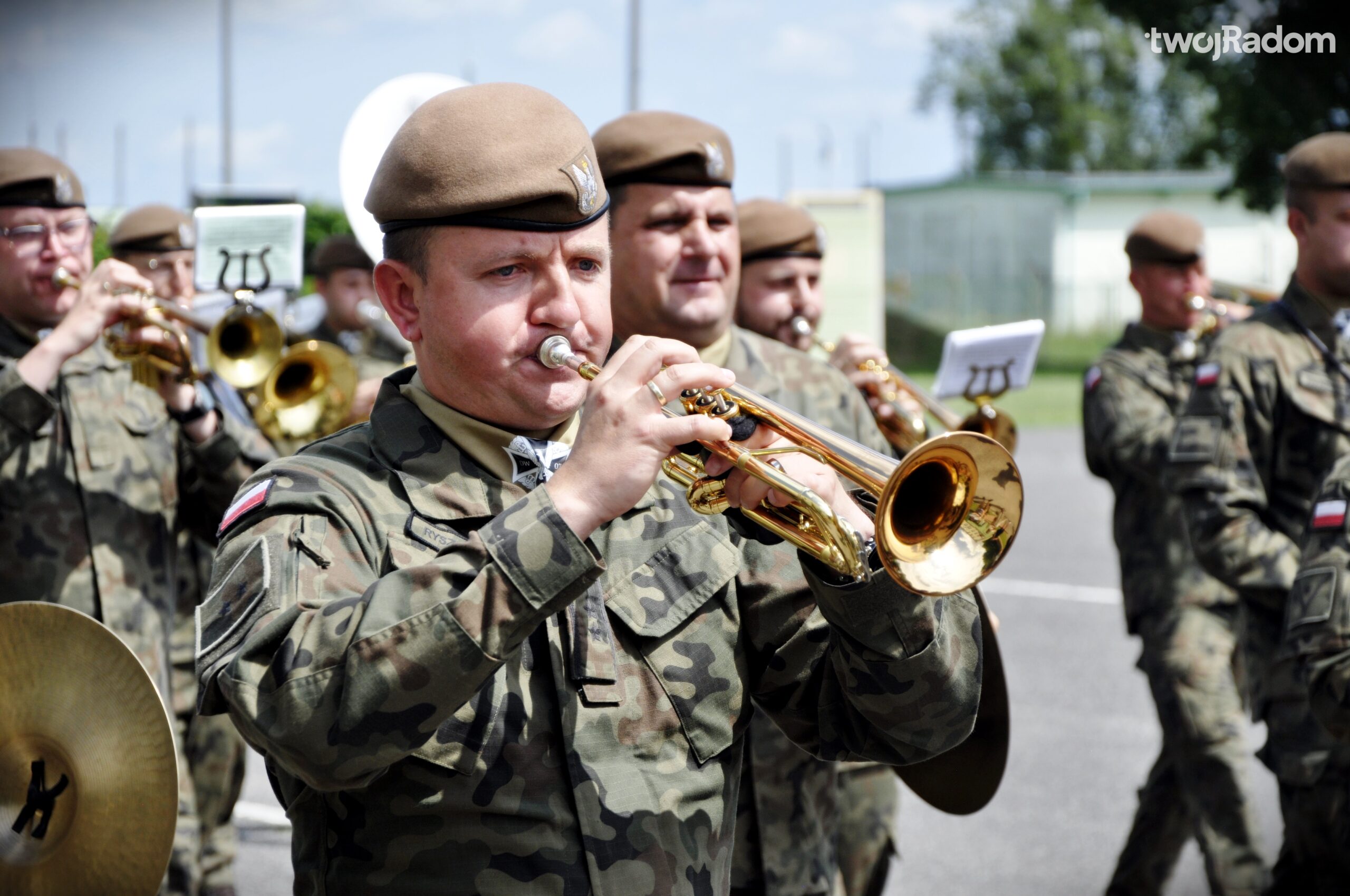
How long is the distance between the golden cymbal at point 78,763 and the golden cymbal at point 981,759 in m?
→ 1.26

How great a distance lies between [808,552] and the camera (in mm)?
2150

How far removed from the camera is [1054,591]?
11039mm

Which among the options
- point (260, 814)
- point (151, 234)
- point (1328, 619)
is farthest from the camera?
point (260, 814)

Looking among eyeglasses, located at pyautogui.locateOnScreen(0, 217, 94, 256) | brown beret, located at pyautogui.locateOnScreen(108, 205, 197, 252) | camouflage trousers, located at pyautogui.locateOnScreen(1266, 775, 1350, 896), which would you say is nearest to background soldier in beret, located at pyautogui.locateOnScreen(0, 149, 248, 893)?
eyeglasses, located at pyautogui.locateOnScreen(0, 217, 94, 256)

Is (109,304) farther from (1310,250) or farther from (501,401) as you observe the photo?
(1310,250)

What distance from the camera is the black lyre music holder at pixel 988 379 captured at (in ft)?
17.2

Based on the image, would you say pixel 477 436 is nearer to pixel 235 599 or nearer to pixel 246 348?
pixel 235 599

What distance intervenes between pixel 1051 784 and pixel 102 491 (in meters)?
4.20

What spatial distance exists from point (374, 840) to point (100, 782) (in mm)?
575

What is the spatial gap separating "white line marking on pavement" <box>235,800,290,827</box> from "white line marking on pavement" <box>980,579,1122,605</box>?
5.76 meters

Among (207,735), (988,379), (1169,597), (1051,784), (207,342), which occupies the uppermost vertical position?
(207,342)

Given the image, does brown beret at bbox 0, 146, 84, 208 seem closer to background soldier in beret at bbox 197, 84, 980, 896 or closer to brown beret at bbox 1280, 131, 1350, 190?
background soldier in beret at bbox 197, 84, 980, 896

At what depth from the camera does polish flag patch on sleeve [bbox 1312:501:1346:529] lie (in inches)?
135

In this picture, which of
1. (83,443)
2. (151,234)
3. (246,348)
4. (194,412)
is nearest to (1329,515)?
(194,412)
